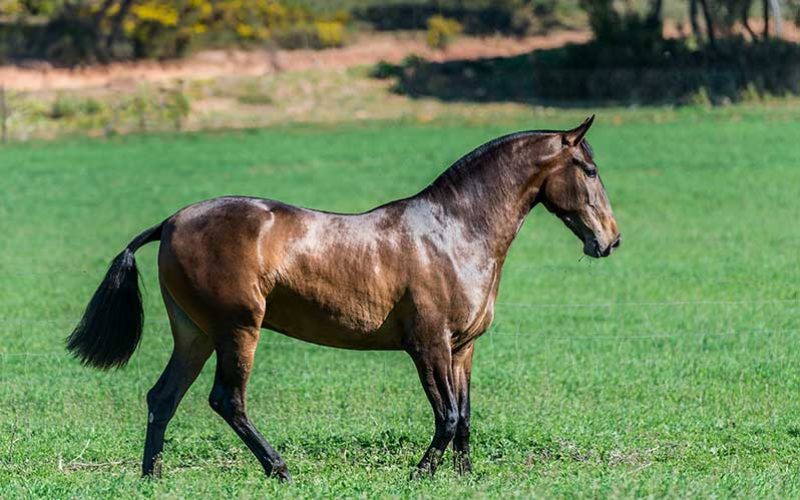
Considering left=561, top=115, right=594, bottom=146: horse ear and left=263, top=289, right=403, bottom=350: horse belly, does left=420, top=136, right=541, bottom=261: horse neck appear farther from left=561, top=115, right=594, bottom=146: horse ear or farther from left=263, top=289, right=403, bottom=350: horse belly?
left=263, top=289, right=403, bottom=350: horse belly

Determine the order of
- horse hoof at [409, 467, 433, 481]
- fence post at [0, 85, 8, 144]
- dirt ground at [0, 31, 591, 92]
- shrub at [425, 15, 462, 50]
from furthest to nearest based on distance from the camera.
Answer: shrub at [425, 15, 462, 50], dirt ground at [0, 31, 591, 92], fence post at [0, 85, 8, 144], horse hoof at [409, 467, 433, 481]

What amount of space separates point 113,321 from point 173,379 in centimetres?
58

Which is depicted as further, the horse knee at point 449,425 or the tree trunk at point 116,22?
the tree trunk at point 116,22

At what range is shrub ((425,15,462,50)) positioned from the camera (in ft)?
214

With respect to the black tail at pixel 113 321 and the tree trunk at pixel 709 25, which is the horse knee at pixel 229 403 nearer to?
the black tail at pixel 113 321

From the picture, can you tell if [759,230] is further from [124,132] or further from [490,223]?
[124,132]

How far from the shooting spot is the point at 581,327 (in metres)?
15.9

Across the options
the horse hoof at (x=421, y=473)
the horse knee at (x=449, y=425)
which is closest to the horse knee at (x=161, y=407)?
the horse hoof at (x=421, y=473)

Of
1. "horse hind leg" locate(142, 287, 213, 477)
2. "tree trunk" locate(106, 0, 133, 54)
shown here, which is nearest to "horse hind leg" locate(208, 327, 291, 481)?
"horse hind leg" locate(142, 287, 213, 477)

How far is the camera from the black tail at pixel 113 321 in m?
9.02

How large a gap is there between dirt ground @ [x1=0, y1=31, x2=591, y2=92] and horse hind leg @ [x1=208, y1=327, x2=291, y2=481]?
43752mm

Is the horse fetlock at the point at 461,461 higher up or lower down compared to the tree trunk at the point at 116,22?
higher up

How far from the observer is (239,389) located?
28.1 feet

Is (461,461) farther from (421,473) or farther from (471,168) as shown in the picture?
(471,168)
